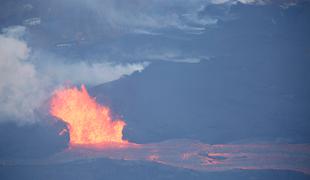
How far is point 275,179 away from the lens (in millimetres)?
45000

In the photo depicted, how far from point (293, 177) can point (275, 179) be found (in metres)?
1.14

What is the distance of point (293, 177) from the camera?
45031 mm
